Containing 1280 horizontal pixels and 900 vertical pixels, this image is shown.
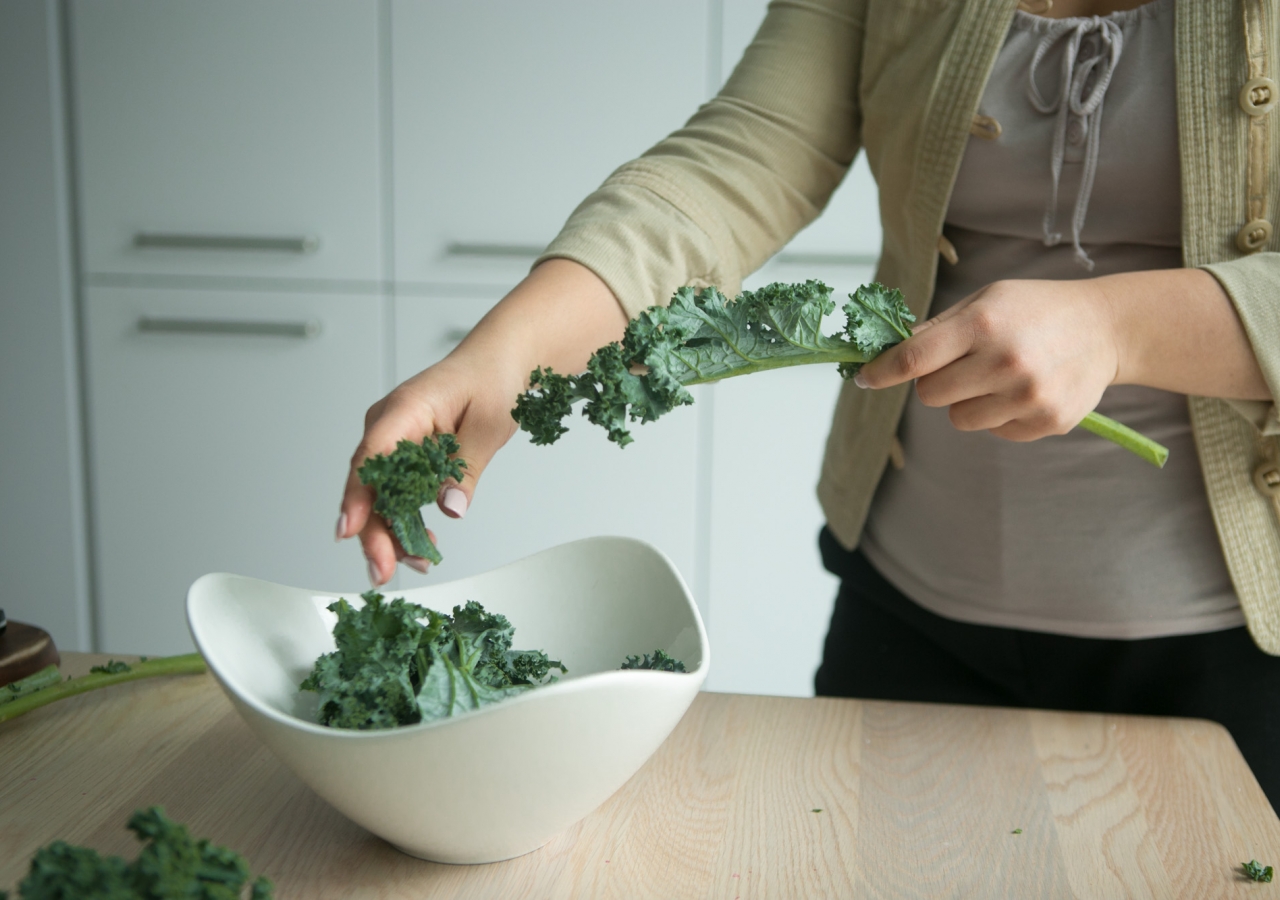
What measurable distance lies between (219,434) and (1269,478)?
1.88m

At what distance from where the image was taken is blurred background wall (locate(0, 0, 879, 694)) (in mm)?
2029

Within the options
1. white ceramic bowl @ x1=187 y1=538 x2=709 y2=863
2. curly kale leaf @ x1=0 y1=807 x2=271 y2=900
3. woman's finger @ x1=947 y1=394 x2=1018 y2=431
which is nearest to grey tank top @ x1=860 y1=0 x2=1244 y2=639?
woman's finger @ x1=947 y1=394 x2=1018 y2=431

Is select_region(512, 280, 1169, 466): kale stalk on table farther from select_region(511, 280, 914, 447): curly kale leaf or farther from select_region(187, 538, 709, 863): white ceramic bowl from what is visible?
select_region(187, 538, 709, 863): white ceramic bowl

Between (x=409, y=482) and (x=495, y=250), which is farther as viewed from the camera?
(x=495, y=250)

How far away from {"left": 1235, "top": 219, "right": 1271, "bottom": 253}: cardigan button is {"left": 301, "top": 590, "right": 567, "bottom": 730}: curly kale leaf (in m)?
0.65

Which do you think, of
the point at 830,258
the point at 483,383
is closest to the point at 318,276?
the point at 830,258

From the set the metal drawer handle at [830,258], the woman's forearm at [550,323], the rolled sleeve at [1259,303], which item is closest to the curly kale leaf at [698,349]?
the woman's forearm at [550,323]

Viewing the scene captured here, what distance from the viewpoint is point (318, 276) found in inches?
82.8

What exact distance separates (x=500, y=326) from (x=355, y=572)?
149cm

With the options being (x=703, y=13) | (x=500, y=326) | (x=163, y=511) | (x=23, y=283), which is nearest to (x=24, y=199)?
(x=23, y=283)

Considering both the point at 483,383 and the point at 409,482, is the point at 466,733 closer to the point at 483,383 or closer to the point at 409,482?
the point at 409,482

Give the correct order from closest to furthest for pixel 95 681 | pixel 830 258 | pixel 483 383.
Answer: pixel 483 383 → pixel 95 681 → pixel 830 258

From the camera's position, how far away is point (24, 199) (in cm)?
213

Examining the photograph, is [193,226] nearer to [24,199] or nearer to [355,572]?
[24,199]
